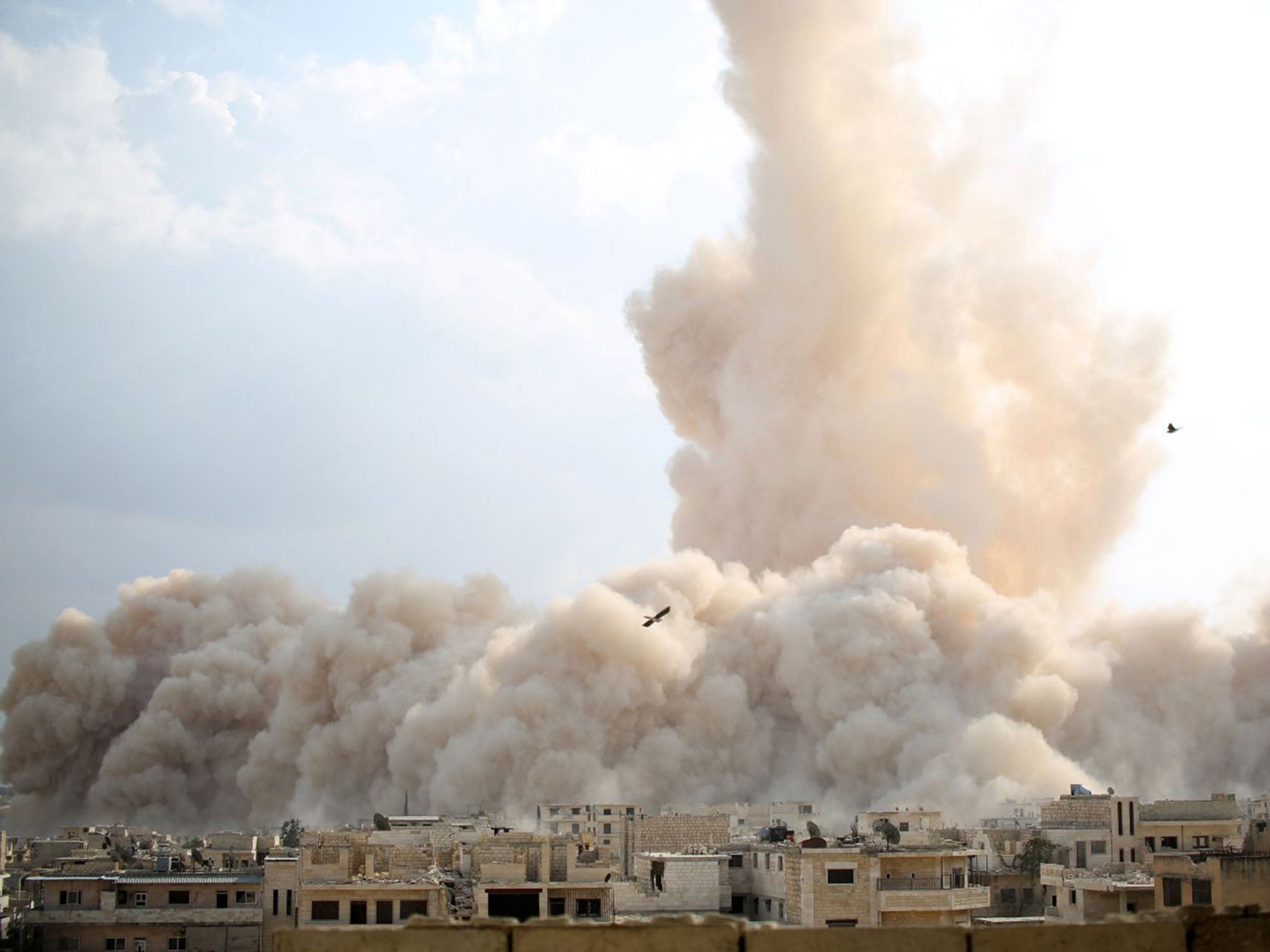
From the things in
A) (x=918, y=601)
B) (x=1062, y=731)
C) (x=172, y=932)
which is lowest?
(x=172, y=932)

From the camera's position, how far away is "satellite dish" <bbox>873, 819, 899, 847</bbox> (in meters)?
29.8

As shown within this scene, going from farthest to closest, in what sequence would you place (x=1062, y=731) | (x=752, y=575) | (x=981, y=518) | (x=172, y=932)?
1. (x=752, y=575)
2. (x=981, y=518)
3. (x=1062, y=731)
4. (x=172, y=932)

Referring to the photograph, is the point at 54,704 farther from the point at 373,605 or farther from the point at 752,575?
the point at 752,575

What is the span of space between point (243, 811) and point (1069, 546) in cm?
3007

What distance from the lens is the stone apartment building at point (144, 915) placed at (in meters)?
27.2

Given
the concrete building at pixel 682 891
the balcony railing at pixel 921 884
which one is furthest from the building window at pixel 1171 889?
the concrete building at pixel 682 891

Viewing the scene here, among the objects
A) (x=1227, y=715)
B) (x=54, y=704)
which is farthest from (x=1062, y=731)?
(x=54, y=704)

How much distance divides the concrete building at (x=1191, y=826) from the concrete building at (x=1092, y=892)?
2.53 metres

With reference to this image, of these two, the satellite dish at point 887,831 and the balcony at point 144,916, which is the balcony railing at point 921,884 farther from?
the balcony at point 144,916

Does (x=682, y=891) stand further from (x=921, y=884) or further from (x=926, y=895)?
(x=926, y=895)

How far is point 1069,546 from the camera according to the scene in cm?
6400

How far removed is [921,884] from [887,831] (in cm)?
528

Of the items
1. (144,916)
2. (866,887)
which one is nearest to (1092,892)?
(866,887)

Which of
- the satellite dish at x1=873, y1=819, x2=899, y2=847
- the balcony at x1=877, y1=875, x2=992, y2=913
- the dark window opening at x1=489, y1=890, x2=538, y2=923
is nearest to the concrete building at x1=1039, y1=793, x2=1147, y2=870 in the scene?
the satellite dish at x1=873, y1=819, x2=899, y2=847
